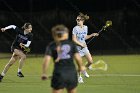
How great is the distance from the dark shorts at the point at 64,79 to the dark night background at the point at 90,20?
20.8 metres

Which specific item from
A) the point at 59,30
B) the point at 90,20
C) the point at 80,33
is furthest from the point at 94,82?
the point at 90,20

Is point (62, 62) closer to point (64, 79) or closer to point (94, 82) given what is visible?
point (64, 79)

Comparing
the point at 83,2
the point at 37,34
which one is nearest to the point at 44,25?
the point at 37,34

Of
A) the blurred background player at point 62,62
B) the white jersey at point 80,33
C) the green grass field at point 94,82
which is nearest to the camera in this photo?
the blurred background player at point 62,62

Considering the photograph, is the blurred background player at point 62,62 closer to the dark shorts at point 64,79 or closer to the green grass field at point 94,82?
the dark shorts at point 64,79

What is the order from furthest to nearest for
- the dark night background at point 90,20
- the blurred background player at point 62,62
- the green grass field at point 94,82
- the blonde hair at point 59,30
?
the dark night background at point 90,20
the green grass field at point 94,82
the blurred background player at point 62,62
the blonde hair at point 59,30

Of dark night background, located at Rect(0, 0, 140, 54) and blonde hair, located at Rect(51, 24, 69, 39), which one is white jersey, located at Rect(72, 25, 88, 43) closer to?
blonde hair, located at Rect(51, 24, 69, 39)

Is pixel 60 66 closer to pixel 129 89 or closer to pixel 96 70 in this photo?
pixel 129 89

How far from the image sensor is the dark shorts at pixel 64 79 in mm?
9570

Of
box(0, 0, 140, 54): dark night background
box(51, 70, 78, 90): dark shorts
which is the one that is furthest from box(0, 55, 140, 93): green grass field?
box(0, 0, 140, 54): dark night background

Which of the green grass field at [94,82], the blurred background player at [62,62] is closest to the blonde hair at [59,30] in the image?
the blurred background player at [62,62]

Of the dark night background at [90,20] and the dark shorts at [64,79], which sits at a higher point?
the dark shorts at [64,79]

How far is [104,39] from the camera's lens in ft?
101

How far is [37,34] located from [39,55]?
1.69m
